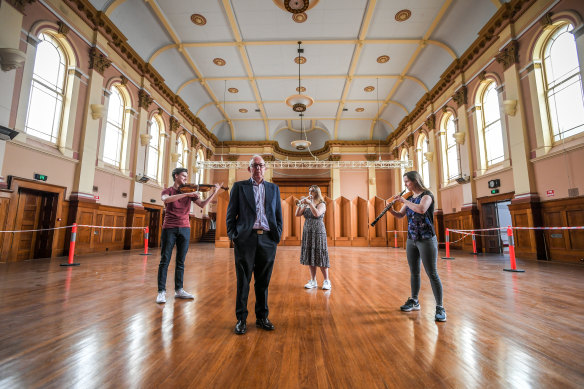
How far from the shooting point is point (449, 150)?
9430 mm

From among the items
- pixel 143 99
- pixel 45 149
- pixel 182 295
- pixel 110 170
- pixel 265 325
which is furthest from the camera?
pixel 143 99

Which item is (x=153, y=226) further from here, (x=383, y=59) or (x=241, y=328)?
(x=383, y=59)

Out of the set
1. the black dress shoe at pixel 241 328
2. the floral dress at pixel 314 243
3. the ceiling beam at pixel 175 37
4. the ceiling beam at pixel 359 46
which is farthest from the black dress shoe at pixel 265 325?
the ceiling beam at pixel 175 37

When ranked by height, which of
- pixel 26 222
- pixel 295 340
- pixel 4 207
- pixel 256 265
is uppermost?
pixel 4 207

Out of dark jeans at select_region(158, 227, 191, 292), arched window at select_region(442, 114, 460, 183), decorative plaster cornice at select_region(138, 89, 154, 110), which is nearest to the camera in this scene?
dark jeans at select_region(158, 227, 191, 292)

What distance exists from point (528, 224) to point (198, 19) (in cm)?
943

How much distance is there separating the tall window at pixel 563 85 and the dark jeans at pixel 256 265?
21.8ft

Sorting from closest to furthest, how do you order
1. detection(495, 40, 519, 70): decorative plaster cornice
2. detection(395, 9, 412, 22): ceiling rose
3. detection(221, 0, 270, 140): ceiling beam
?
detection(495, 40, 519, 70): decorative plaster cornice, detection(221, 0, 270, 140): ceiling beam, detection(395, 9, 412, 22): ceiling rose

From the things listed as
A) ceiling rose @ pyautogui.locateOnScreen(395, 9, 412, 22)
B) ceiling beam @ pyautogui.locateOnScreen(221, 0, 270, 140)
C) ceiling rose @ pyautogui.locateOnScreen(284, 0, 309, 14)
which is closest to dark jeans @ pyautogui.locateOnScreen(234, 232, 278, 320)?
ceiling rose @ pyautogui.locateOnScreen(284, 0, 309, 14)

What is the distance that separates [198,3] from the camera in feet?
22.6

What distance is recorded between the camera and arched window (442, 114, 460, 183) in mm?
9148

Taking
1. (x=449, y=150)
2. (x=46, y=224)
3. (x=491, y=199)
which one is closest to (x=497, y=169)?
(x=491, y=199)

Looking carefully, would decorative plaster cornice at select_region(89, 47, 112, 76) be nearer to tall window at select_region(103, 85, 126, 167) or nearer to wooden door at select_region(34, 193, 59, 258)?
tall window at select_region(103, 85, 126, 167)

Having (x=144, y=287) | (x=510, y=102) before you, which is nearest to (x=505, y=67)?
(x=510, y=102)
